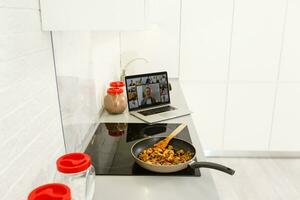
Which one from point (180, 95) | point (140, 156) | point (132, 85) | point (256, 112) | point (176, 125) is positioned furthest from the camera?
point (256, 112)

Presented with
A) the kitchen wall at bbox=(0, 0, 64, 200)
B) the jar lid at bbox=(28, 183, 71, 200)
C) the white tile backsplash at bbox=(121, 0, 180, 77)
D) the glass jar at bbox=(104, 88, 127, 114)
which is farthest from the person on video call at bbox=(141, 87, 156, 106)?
the jar lid at bbox=(28, 183, 71, 200)

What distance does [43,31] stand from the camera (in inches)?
34.1

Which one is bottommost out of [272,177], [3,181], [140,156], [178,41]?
[272,177]

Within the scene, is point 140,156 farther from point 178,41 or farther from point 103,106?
point 178,41

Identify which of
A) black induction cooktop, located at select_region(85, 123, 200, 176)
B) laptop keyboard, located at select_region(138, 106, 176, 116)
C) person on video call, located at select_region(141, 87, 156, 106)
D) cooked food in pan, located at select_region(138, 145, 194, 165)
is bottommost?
black induction cooktop, located at select_region(85, 123, 200, 176)

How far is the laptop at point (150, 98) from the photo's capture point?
175 centimetres

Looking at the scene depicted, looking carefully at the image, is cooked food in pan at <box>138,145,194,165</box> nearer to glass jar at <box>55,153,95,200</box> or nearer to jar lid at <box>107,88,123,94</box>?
glass jar at <box>55,153,95,200</box>

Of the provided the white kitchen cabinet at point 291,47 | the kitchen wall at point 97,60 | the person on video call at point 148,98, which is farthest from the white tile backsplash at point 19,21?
the white kitchen cabinet at point 291,47

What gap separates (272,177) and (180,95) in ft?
4.15

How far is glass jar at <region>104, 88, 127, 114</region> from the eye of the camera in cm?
171

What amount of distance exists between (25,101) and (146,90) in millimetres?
1190

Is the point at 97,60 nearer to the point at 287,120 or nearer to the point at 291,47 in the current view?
the point at 291,47

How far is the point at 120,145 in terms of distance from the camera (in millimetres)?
1340

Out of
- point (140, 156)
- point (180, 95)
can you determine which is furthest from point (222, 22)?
point (140, 156)
